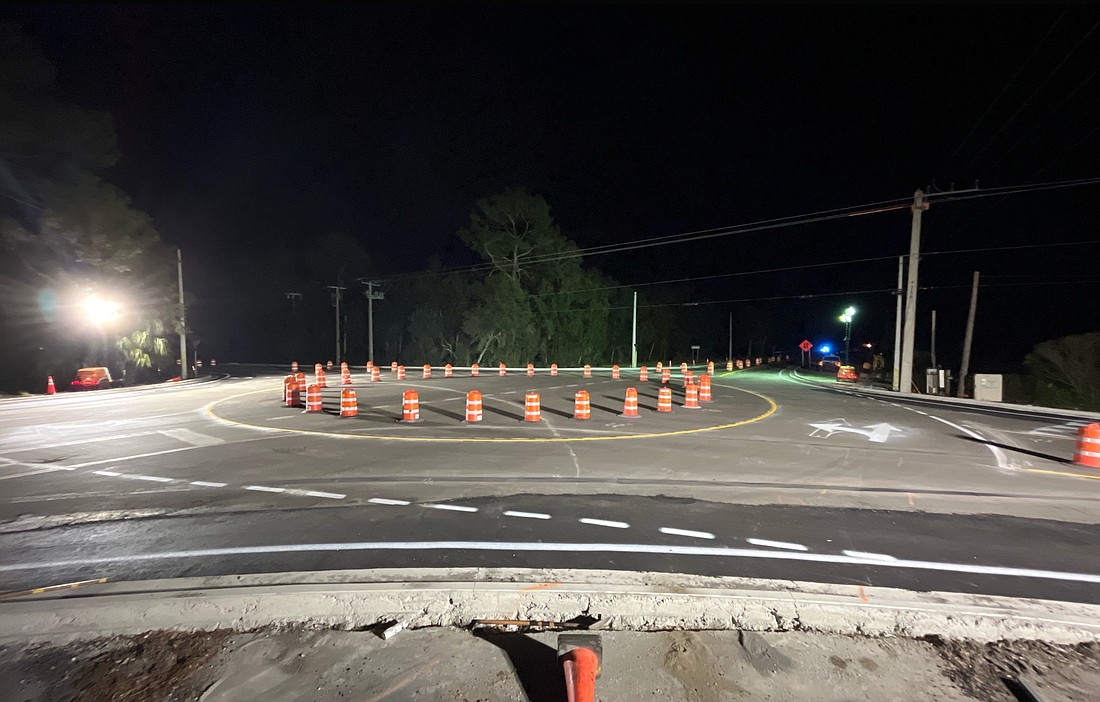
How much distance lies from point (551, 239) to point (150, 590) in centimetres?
5085

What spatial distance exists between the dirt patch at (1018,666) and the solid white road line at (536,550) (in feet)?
3.95

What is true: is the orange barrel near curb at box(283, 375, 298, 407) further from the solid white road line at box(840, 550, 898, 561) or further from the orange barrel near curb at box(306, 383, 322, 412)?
the solid white road line at box(840, 550, 898, 561)

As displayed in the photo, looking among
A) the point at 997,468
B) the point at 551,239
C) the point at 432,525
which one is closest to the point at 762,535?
the point at 432,525

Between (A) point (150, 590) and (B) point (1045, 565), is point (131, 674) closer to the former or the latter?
(A) point (150, 590)

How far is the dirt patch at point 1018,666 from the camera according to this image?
3154 millimetres

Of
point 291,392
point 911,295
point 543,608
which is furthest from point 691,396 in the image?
point 911,295

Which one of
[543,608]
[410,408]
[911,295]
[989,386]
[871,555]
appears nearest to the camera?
[543,608]

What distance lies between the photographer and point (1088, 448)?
9.47 m

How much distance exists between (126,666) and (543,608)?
2727mm

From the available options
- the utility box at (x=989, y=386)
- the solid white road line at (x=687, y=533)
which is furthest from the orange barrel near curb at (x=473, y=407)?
the utility box at (x=989, y=386)

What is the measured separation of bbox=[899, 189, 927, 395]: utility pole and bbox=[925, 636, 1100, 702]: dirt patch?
24031 mm

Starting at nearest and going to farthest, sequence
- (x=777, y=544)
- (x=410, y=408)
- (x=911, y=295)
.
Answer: (x=777, y=544), (x=410, y=408), (x=911, y=295)

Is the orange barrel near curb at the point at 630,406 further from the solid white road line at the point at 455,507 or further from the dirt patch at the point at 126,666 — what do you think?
the dirt patch at the point at 126,666

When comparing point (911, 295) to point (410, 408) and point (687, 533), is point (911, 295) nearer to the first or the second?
point (410, 408)
